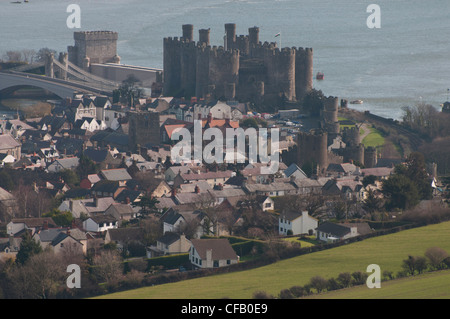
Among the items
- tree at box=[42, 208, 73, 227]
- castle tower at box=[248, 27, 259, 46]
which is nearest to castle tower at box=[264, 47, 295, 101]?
castle tower at box=[248, 27, 259, 46]

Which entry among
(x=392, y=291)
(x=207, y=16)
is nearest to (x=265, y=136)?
(x=392, y=291)

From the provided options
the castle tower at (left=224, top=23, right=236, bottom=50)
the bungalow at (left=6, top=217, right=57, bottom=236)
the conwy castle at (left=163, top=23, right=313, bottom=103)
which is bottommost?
the bungalow at (left=6, top=217, right=57, bottom=236)

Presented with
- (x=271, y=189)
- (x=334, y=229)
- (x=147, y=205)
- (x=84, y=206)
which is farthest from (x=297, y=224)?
(x=84, y=206)

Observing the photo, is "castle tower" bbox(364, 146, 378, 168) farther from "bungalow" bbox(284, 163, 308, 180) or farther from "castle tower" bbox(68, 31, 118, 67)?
"castle tower" bbox(68, 31, 118, 67)

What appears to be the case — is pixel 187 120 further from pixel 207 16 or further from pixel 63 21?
pixel 63 21

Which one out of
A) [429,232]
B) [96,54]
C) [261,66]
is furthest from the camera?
[96,54]
